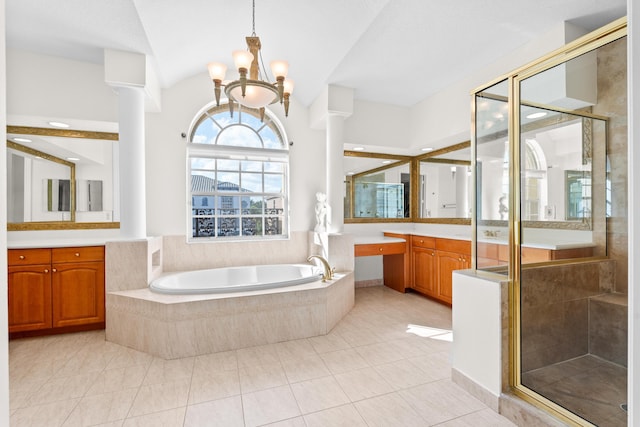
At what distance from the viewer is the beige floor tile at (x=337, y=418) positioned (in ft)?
5.34

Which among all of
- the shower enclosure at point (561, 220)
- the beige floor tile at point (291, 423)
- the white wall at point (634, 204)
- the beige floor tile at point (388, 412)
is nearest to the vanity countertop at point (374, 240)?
the shower enclosure at point (561, 220)

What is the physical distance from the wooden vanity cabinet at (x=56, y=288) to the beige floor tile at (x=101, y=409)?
129 cm

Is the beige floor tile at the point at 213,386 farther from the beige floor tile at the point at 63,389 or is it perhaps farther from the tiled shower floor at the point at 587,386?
the tiled shower floor at the point at 587,386

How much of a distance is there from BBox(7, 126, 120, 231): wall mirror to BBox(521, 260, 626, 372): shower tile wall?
4124mm

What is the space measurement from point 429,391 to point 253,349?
57.4 inches

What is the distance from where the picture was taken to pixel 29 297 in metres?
2.69

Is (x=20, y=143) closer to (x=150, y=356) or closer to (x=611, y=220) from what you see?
(x=150, y=356)

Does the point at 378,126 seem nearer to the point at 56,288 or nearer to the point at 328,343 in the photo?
the point at 328,343

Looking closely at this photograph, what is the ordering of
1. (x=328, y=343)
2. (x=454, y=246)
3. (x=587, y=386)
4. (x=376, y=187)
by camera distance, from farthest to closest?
1. (x=376, y=187)
2. (x=454, y=246)
3. (x=328, y=343)
4. (x=587, y=386)

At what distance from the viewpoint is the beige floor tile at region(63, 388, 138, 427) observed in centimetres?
166

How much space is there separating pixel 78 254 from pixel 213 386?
1.98 metres

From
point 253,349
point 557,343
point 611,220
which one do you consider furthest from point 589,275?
point 253,349

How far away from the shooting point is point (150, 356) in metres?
2.42

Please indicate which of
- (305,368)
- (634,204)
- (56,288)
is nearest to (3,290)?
(634,204)
